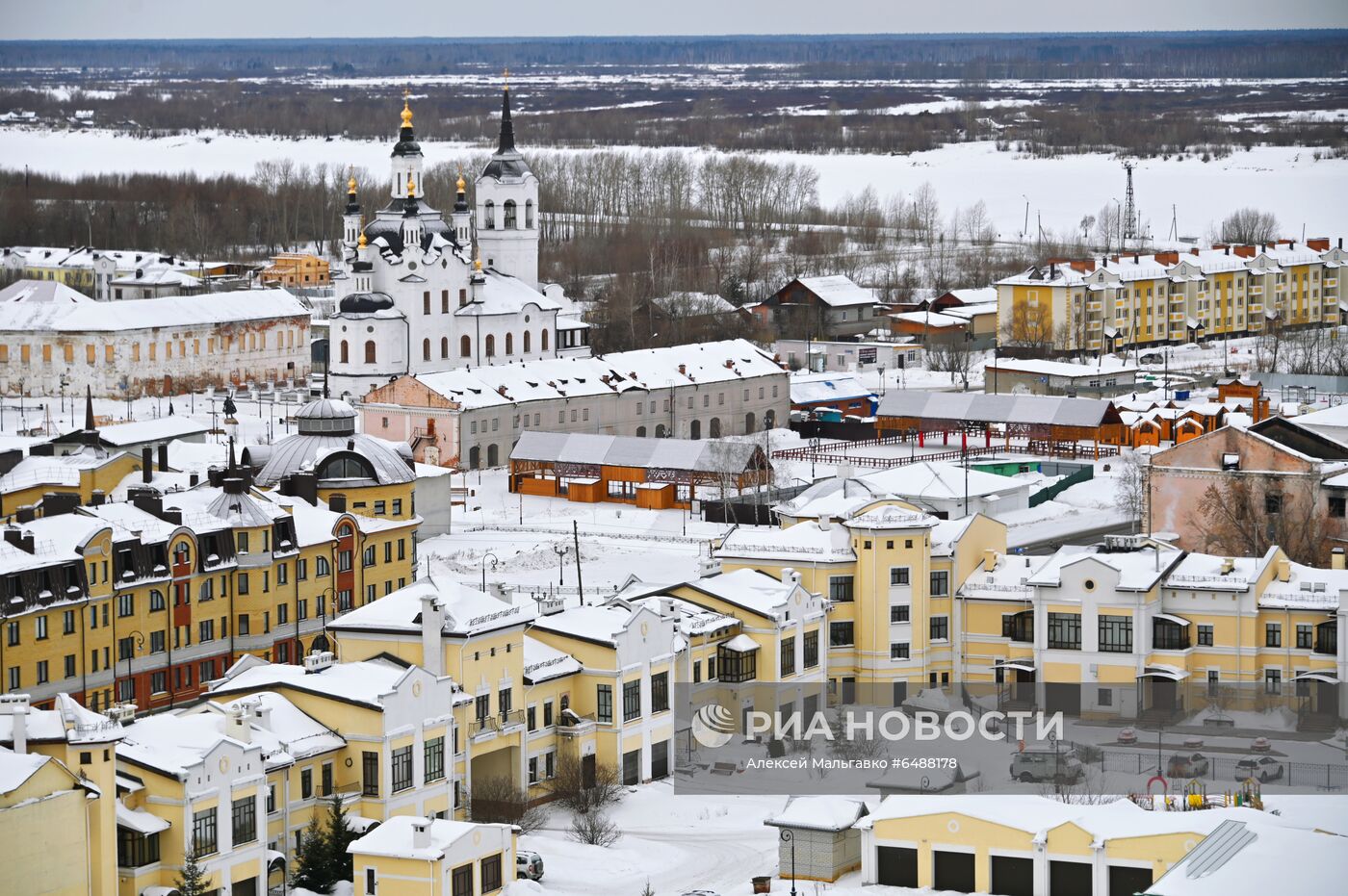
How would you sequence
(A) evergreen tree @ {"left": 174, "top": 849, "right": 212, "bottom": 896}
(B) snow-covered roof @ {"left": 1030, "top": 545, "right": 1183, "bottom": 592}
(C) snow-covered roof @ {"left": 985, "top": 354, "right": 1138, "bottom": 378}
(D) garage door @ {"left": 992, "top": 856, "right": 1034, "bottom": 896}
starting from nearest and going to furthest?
(A) evergreen tree @ {"left": 174, "top": 849, "right": 212, "bottom": 896}, (D) garage door @ {"left": 992, "top": 856, "right": 1034, "bottom": 896}, (B) snow-covered roof @ {"left": 1030, "top": 545, "right": 1183, "bottom": 592}, (C) snow-covered roof @ {"left": 985, "top": 354, "right": 1138, "bottom": 378}

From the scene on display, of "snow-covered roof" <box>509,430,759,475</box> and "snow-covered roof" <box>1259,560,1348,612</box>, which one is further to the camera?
"snow-covered roof" <box>509,430,759,475</box>

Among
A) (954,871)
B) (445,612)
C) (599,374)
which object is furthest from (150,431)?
(954,871)

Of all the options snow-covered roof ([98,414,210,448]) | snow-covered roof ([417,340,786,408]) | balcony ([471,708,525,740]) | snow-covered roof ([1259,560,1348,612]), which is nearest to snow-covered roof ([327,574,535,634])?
balcony ([471,708,525,740])

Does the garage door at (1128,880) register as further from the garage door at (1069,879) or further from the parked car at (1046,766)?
the parked car at (1046,766)

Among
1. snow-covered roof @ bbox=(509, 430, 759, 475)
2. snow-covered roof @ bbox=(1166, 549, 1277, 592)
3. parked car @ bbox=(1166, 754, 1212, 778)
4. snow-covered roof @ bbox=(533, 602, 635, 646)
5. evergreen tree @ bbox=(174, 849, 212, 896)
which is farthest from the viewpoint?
Result: snow-covered roof @ bbox=(509, 430, 759, 475)

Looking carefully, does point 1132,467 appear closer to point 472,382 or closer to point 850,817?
point 472,382

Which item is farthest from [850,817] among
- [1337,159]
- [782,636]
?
[1337,159]

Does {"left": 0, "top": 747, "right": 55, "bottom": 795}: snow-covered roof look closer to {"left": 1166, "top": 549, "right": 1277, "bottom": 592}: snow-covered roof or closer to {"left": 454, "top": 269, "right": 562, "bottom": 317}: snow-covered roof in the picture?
Answer: {"left": 1166, "top": 549, "right": 1277, "bottom": 592}: snow-covered roof

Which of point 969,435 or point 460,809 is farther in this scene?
point 969,435
